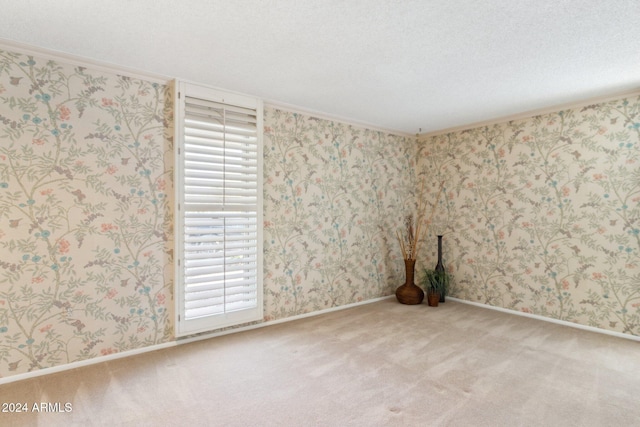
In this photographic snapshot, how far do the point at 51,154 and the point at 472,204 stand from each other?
4.39 meters

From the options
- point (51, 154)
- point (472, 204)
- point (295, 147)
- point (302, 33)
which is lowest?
point (472, 204)

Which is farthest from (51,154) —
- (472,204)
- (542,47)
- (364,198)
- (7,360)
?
(472,204)

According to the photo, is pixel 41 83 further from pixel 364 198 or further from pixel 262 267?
pixel 364 198

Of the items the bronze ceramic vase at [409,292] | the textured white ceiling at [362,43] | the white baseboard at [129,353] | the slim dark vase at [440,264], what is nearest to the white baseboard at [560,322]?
the slim dark vase at [440,264]

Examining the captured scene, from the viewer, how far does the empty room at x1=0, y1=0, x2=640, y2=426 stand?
2.03 metres

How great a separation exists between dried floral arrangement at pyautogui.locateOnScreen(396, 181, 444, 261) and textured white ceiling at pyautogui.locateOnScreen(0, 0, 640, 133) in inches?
74.5

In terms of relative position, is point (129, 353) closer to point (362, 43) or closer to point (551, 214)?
point (362, 43)

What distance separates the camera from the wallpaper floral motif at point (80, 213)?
7.55 ft

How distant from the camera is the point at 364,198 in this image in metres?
4.36

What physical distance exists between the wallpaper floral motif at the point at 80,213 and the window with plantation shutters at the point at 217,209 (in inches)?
5.6

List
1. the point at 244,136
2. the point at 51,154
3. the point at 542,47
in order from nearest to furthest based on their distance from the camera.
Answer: the point at 542,47 < the point at 51,154 < the point at 244,136

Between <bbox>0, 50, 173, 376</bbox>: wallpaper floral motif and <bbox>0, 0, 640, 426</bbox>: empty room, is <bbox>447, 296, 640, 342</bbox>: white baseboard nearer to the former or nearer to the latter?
<bbox>0, 0, 640, 426</bbox>: empty room

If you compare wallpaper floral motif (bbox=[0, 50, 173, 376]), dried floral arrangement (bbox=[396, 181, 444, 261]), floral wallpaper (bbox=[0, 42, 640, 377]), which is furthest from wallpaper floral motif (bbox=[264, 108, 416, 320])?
wallpaper floral motif (bbox=[0, 50, 173, 376])

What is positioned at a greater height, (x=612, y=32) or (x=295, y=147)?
(x=612, y=32)
